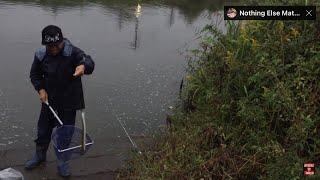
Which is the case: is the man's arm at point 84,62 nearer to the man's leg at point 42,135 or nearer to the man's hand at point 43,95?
the man's hand at point 43,95

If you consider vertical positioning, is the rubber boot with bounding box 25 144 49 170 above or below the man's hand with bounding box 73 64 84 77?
below

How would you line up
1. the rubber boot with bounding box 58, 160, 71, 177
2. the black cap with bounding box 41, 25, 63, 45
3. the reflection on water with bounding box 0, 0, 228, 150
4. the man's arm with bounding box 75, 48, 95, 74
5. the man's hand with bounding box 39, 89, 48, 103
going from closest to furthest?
the black cap with bounding box 41, 25, 63, 45
the man's arm with bounding box 75, 48, 95, 74
the man's hand with bounding box 39, 89, 48, 103
the rubber boot with bounding box 58, 160, 71, 177
the reflection on water with bounding box 0, 0, 228, 150

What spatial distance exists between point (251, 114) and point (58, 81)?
6.71ft

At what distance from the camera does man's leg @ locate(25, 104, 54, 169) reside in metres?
5.27

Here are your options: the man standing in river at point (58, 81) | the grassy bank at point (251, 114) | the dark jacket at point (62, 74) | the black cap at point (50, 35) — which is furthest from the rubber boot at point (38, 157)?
the black cap at point (50, 35)

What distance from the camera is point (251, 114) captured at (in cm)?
428

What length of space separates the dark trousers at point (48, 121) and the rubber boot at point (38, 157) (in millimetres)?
57

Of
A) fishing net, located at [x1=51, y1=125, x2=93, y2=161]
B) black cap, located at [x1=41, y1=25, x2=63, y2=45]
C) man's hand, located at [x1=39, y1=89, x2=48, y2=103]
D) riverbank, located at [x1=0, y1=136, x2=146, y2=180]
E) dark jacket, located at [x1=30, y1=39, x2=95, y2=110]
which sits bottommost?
riverbank, located at [x1=0, y1=136, x2=146, y2=180]

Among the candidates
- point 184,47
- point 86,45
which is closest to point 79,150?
point 86,45

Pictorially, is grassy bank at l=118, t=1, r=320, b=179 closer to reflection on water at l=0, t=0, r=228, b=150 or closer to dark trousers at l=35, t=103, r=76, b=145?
dark trousers at l=35, t=103, r=76, b=145

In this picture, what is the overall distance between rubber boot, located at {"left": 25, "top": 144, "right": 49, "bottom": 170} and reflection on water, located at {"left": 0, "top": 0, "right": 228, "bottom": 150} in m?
0.81

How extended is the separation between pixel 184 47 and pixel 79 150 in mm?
6321

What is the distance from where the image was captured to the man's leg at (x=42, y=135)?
527 cm

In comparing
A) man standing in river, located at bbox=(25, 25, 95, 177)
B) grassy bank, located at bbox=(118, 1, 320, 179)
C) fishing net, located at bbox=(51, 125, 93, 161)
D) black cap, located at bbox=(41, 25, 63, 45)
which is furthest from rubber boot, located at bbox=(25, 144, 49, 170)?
black cap, located at bbox=(41, 25, 63, 45)
